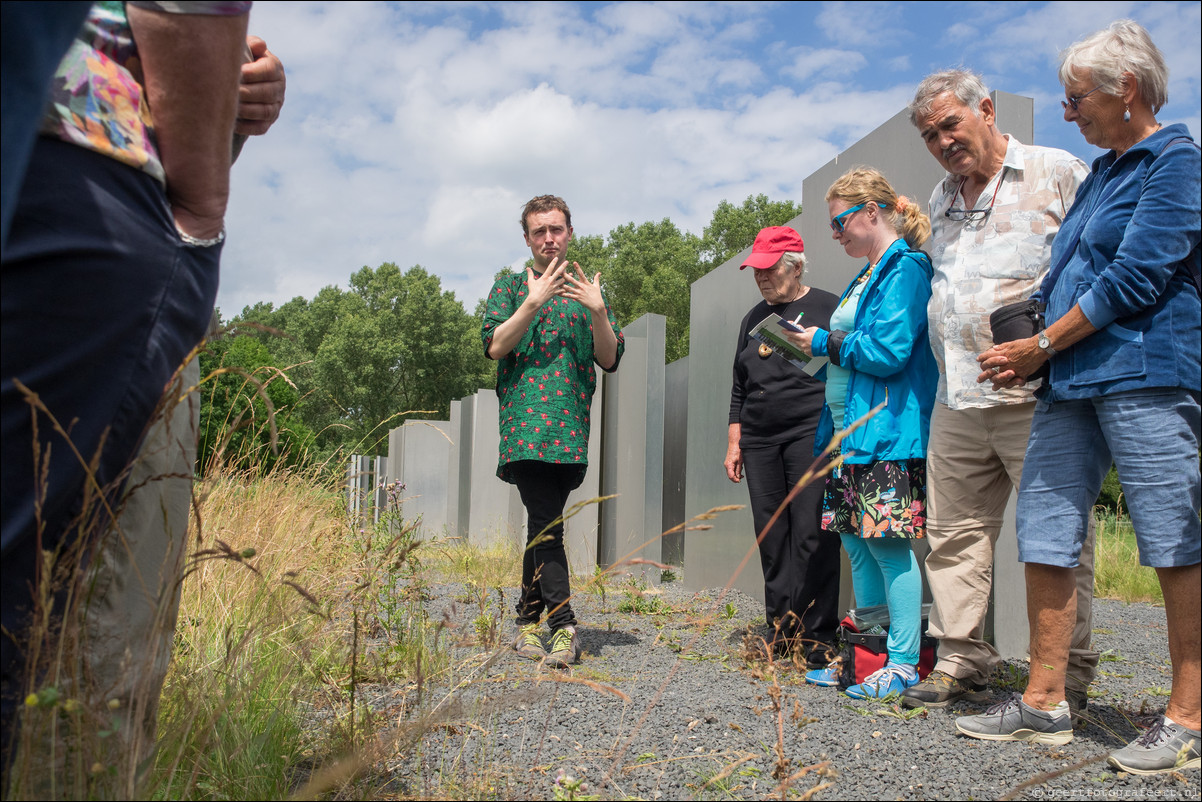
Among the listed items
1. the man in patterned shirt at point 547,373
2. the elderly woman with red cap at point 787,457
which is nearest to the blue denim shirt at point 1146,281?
the elderly woman with red cap at point 787,457

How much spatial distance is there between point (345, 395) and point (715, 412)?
31488 millimetres

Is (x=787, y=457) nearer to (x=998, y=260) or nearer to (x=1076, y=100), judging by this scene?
(x=998, y=260)

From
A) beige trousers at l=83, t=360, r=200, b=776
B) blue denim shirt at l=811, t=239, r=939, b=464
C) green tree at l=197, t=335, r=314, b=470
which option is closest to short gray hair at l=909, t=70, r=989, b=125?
blue denim shirt at l=811, t=239, r=939, b=464

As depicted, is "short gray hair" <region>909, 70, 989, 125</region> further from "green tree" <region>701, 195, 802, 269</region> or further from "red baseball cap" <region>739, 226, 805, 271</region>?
"green tree" <region>701, 195, 802, 269</region>

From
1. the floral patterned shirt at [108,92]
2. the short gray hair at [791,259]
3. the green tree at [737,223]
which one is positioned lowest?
the floral patterned shirt at [108,92]

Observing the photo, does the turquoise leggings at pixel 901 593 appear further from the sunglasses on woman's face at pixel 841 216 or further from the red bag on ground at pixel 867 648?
the sunglasses on woman's face at pixel 841 216

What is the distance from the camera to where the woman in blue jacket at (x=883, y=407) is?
3.10 metres

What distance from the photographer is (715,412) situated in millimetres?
6367

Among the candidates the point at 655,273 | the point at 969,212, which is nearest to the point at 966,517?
the point at 969,212

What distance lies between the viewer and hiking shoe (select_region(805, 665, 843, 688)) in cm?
326

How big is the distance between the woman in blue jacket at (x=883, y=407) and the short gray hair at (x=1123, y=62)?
95 cm

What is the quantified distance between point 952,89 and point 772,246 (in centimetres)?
123

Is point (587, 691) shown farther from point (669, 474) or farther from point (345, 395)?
point (345, 395)

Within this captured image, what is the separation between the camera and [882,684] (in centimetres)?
299
